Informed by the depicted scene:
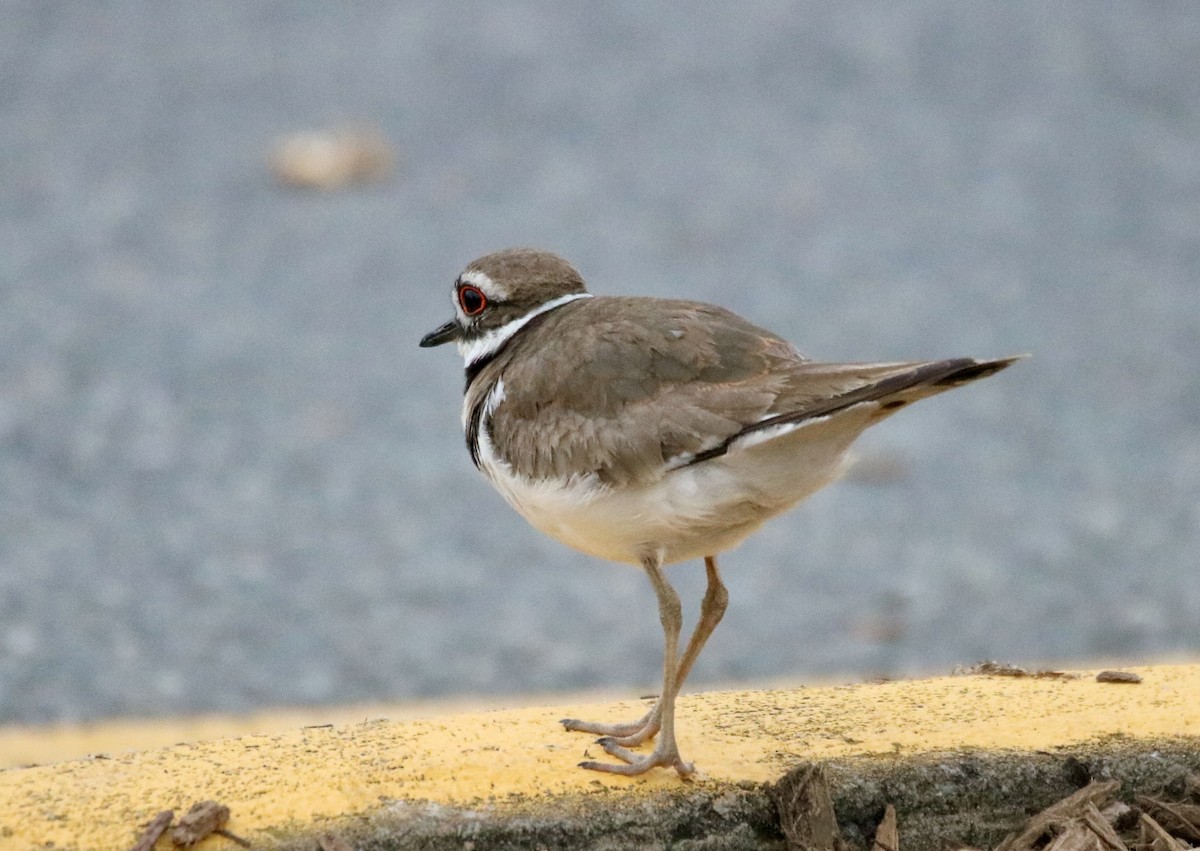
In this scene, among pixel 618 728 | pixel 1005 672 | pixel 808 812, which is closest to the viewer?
pixel 808 812

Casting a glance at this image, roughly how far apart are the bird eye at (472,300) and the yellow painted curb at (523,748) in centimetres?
103

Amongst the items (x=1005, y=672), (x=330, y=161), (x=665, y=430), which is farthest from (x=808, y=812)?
(x=330, y=161)

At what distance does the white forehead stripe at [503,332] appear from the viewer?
13.5 ft

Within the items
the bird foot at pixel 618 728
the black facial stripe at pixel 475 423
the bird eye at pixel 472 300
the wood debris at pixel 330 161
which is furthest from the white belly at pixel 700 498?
the wood debris at pixel 330 161

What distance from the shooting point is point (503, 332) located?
4156 mm

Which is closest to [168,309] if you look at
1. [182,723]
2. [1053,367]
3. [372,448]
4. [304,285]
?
[304,285]

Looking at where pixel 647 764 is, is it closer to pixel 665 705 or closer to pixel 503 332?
pixel 665 705

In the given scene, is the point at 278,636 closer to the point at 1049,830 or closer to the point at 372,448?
the point at 372,448

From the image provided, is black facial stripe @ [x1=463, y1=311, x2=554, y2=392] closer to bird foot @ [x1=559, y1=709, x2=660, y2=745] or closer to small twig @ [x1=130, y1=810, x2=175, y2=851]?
bird foot @ [x1=559, y1=709, x2=660, y2=745]

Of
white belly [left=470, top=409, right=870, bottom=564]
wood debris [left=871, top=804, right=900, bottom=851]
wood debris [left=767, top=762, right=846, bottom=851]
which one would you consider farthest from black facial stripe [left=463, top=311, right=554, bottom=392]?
wood debris [left=871, top=804, right=900, bottom=851]

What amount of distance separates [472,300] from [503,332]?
12 cm

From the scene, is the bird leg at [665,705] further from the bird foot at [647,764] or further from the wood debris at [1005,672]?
the wood debris at [1005,672]

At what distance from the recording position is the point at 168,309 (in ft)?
32.8

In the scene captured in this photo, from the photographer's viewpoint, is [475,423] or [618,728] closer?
[618,728]
